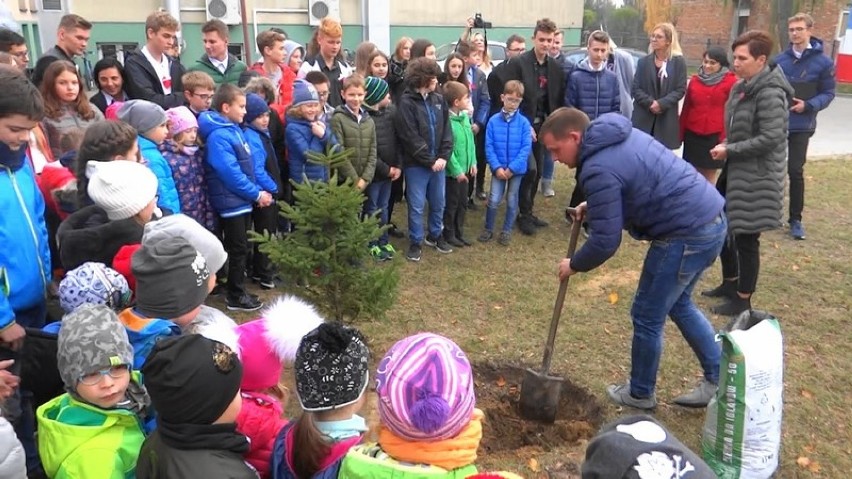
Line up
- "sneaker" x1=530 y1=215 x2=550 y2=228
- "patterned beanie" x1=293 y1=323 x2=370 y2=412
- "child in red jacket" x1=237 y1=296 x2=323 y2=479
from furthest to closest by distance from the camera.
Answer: "sneaker" x1=530 y1=215 x2=550 y2=228
"child in red jacket" x1=237 y1=296 x2=323 y2=479
"patterned beanie" x1=293 y1=323 x2=370 y2=412

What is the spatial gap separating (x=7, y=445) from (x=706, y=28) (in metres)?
37.6

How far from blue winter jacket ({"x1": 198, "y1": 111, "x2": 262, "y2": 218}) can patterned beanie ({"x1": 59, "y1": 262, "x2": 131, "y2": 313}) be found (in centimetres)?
226

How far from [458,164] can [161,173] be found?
3291mm

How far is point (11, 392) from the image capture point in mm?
2498

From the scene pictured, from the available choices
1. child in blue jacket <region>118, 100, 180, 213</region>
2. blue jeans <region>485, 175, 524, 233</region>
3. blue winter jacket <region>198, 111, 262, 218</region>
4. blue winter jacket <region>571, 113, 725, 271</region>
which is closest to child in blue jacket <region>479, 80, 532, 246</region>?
blue jeans <region>485, 175, 524, 233</region>

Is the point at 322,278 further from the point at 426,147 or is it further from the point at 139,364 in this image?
the point at 426,147

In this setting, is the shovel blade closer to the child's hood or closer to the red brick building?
the child's hood

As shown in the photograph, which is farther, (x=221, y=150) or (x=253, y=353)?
(x=221, y=150)

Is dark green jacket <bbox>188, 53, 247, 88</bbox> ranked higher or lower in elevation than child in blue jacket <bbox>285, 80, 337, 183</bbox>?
higher

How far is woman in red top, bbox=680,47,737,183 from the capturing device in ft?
22.1

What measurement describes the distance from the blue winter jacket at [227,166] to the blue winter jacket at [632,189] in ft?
8.63

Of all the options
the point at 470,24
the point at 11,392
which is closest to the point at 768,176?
the point at 11,392

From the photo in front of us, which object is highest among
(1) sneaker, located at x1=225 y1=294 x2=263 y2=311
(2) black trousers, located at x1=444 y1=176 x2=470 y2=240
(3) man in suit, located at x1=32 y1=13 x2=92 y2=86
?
(3) man in suit, located at x1=32 y1=13 x2=92 y2=86

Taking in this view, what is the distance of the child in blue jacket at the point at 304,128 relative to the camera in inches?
224
